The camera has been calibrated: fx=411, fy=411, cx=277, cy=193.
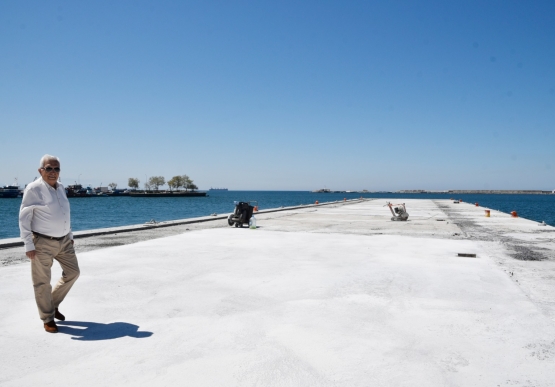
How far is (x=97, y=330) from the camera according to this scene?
4723 millimetres

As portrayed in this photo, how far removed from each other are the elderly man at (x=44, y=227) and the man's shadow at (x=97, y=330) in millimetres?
170

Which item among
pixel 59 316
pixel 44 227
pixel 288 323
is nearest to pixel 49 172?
pixel 44 227

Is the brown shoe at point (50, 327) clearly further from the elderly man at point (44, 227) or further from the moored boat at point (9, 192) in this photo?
the moored boat at point (9, 192)

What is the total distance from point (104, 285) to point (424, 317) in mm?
4989

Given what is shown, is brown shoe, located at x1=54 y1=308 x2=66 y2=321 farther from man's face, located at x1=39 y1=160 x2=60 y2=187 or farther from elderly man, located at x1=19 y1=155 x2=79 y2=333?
man's face, located at x1=39 y1=160 x2=60 y2=187

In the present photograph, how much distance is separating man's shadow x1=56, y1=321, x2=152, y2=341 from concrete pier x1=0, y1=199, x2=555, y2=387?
31mm

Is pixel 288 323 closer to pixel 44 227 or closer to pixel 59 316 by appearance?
pixel 59 316

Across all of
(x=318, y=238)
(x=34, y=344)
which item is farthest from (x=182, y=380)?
(x=318, y=238)

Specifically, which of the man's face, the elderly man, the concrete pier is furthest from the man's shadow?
the man's face

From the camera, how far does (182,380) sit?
11.4ft

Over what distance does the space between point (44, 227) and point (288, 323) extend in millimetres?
3046

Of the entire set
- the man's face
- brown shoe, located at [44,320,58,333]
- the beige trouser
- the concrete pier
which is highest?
the man's face

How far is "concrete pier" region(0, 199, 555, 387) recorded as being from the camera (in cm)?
366

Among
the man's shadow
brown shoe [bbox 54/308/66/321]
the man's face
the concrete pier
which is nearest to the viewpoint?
the concrete pier
